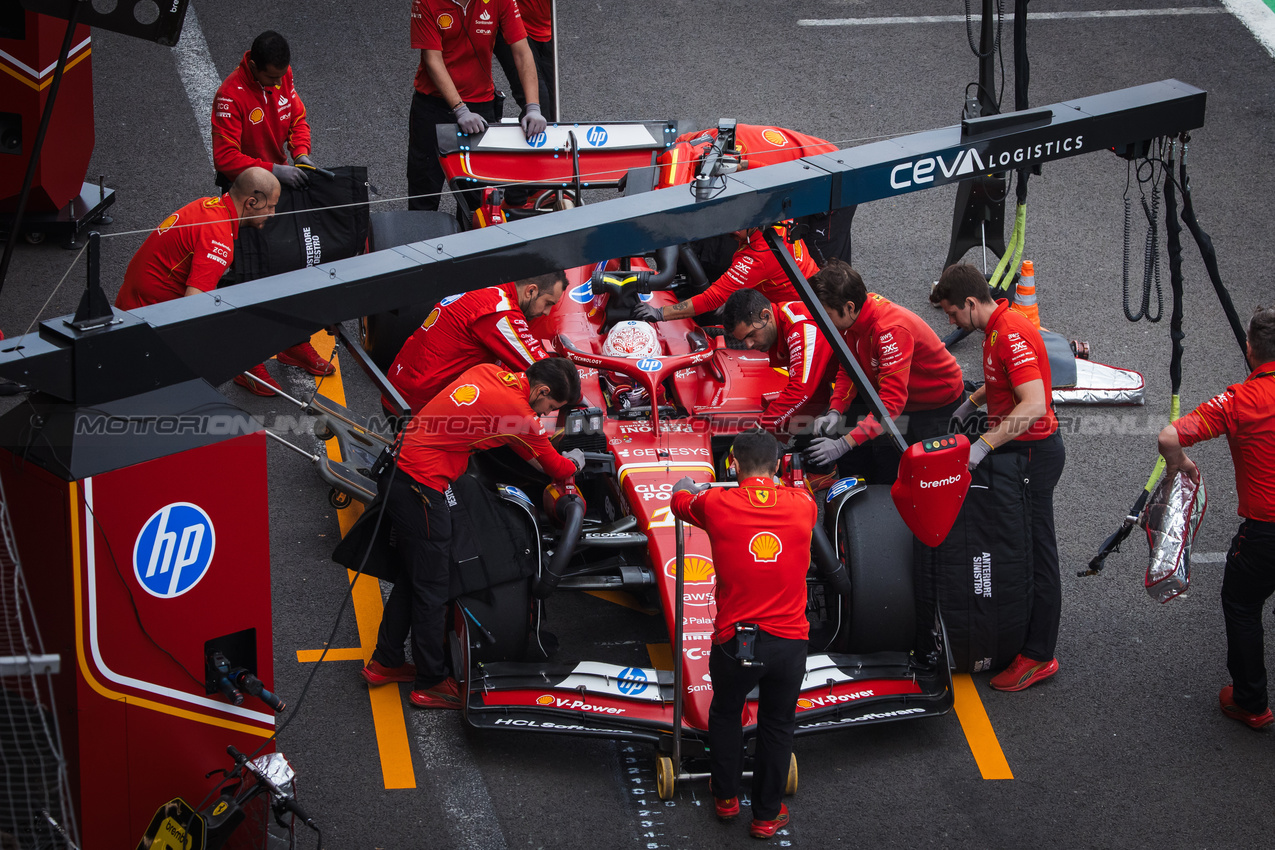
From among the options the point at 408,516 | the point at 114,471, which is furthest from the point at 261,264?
the point at 114,471

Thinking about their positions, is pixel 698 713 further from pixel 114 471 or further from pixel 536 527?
pixel 114 471

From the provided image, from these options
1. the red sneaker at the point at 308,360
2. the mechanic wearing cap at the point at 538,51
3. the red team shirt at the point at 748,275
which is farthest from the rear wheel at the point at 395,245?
the red team shirt at the point at 748,275

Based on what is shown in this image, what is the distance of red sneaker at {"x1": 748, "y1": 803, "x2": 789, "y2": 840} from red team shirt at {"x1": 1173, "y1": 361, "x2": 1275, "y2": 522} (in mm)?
2320

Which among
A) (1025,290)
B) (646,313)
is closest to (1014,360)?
(646,313)

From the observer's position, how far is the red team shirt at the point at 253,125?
7.83 meters

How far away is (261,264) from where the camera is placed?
24.2 ft

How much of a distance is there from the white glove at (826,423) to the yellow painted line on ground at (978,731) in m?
1.33

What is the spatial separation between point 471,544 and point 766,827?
169 cm

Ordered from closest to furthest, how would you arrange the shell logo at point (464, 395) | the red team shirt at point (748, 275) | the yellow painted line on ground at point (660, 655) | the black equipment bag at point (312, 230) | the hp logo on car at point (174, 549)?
the hp logo on car at point (174, 549)
the shell logo at point (464, 395)
the yellow painted line on ground at point (660, 655)
the red team shirt at point (748, 275)
the black equipment bag at point (312, 230)

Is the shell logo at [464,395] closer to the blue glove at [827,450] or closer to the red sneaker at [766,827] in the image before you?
the blue glove at [827,450]

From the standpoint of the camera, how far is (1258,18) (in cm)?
1188

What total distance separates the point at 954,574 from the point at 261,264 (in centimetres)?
434

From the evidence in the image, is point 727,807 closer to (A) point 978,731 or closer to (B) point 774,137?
(A) point 978,731

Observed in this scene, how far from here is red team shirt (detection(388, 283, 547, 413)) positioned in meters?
6.38
